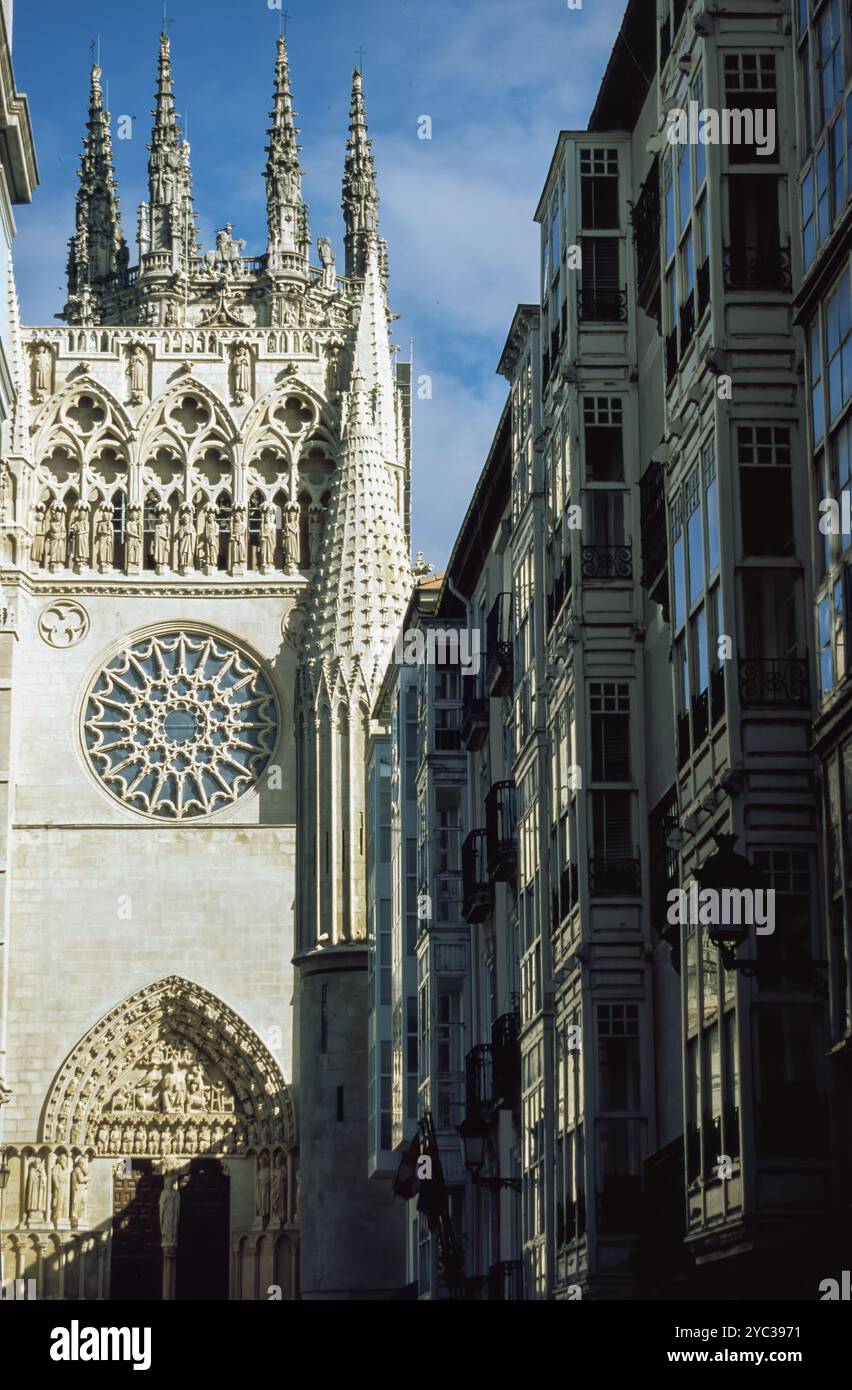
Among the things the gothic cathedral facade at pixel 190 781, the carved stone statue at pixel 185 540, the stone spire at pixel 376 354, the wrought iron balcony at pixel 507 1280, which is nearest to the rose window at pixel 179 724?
the gothic cathedral facade at pixel 190 781

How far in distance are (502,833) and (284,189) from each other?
41.9 m

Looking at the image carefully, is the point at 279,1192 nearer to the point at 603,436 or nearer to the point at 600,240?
the point at 603,436

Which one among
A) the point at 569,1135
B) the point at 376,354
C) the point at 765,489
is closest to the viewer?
the point at 765,489

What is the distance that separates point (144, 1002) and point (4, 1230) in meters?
6.32

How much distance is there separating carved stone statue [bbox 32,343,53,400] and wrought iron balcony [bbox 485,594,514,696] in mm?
34189

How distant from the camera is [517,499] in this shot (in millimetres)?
35938

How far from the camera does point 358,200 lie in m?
77.1

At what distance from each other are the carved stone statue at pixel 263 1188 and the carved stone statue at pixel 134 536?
15.4m

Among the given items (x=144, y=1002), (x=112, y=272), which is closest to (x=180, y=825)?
(x=144, y=1002)

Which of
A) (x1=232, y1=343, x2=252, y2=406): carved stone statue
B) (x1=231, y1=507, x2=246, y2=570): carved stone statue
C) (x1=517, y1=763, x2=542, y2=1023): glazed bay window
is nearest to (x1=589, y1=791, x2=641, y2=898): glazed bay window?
(x1=517, y1=763, x2=542, y2=1023): glazed bay window

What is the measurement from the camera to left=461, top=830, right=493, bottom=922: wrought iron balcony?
3928 cm

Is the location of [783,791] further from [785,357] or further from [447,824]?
[447,824]

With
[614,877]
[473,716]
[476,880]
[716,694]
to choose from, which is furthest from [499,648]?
[716,694]

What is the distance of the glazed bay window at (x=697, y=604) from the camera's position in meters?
23.1
